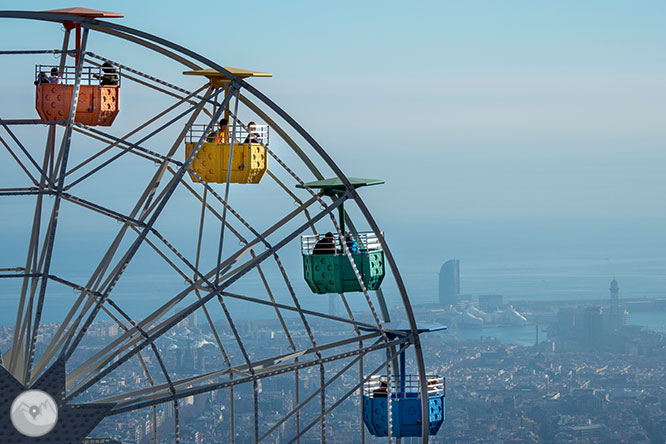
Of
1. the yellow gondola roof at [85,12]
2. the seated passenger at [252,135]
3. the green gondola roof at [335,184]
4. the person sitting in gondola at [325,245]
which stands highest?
the yellow gondola roof at [85,12]

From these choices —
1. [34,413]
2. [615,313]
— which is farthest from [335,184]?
[615,313]

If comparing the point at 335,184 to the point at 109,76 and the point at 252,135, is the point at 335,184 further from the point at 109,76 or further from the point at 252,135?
the point at 109,76

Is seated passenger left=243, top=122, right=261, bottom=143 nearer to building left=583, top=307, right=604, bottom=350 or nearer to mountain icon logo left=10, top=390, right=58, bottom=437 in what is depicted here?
mountain icon logo left=10, top=390, right=58, bottom=437

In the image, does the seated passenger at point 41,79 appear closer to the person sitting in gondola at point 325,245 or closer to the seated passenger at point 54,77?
the seated passenger at point 54,77

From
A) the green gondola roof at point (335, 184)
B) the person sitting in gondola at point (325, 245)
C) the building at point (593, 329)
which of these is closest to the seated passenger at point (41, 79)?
the green gondola roof at point (335, 184)

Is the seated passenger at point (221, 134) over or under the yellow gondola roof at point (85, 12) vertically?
under

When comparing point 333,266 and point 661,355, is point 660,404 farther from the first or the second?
point 333,266

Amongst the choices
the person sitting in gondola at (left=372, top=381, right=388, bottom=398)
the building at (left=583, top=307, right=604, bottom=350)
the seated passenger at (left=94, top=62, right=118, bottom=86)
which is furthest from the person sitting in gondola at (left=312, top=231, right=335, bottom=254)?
the building at (left=583, top=307, right=604, bottom=350)
